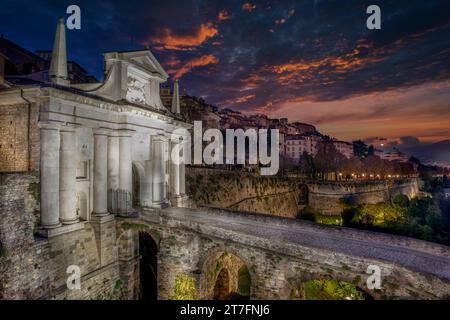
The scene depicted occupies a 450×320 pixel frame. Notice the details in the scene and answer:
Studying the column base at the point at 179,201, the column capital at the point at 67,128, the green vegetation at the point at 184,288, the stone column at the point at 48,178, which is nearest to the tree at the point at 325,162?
the column base at the point at 179,201

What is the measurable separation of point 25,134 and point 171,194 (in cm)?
1101

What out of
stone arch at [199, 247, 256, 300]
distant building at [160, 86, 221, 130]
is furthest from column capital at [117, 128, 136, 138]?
distant building at [160, 86, 221, 130]

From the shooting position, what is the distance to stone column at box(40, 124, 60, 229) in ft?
35.8

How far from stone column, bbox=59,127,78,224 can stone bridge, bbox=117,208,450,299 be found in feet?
9.82

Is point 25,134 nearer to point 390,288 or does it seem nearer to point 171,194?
point 171,194

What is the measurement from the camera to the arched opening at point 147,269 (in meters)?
16.6

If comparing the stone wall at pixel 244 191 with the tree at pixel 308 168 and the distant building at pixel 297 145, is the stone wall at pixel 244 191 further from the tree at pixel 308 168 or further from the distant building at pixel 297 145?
the distant building at pixel 297 145

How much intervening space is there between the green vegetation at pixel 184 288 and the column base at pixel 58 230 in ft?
17.2

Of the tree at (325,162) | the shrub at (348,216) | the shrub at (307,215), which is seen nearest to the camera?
the shrub at (348,216)

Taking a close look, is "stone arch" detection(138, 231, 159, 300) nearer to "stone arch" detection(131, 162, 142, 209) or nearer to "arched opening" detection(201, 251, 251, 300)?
"stone arch" detection(131, 162, 142, 209)

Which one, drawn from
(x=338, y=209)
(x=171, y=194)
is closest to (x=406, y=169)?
(x=338, y=209)

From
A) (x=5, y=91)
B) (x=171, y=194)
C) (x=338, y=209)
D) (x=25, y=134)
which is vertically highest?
(x=5, y=91)

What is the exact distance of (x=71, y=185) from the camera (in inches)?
475
